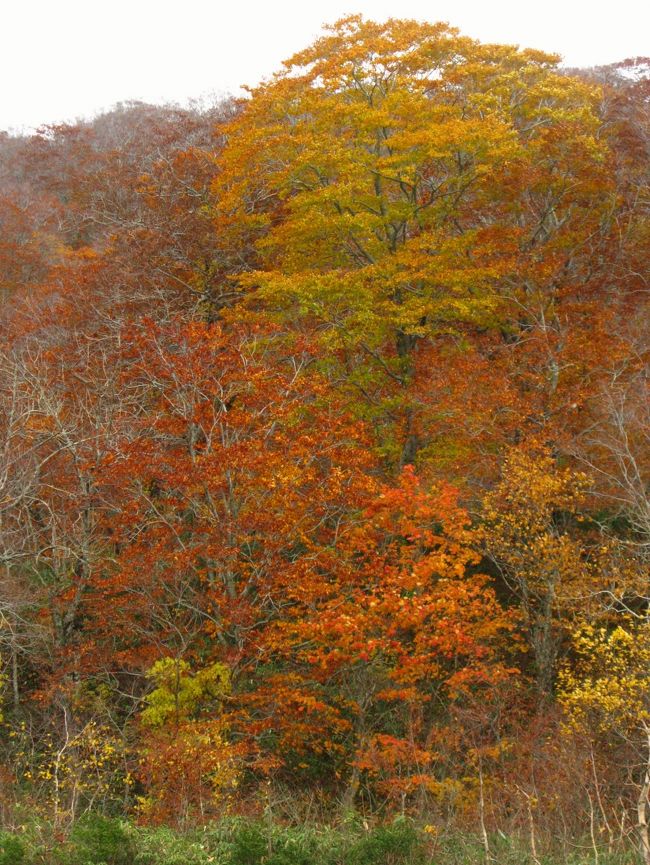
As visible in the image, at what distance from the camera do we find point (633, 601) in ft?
53.0

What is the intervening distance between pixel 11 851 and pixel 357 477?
305 inches

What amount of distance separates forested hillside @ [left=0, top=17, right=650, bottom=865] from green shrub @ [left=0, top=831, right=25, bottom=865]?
1.41 feet

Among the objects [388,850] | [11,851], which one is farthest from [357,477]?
[11,851]

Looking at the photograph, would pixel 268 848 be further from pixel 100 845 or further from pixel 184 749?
pixel 184 749

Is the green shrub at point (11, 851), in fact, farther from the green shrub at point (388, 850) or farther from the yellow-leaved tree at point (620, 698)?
the yellow-leaved tree at point (620, 698)

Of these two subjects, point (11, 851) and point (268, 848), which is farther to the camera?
point (268, 848)

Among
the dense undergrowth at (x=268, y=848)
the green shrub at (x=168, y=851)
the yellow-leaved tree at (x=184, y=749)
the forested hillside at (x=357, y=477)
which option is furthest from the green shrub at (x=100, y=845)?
the yellow-leaved tree at (x=184, y=749)

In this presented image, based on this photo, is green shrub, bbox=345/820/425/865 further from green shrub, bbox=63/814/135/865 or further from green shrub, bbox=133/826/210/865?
green shrub, bbox=63/814/135/865

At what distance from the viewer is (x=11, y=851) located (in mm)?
7840

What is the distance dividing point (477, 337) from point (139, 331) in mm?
7508

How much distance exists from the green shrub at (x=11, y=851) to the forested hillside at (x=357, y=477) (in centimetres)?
43

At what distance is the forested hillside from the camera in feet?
40.2

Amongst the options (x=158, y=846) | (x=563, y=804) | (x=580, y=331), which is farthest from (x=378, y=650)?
(x=580, y=331)

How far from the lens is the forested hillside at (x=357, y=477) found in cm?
1226
